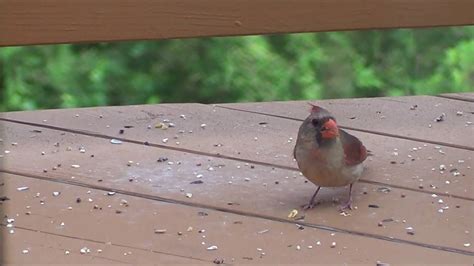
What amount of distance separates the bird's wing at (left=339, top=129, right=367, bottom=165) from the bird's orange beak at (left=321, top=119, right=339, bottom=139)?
0.04 meters

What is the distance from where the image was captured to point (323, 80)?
5.68 metres

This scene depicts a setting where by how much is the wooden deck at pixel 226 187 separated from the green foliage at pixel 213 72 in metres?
2.19

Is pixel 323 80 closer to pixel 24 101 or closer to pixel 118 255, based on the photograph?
pixel 24 101

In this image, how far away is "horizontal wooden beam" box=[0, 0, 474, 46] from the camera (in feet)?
7.00

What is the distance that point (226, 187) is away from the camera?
2500 mm

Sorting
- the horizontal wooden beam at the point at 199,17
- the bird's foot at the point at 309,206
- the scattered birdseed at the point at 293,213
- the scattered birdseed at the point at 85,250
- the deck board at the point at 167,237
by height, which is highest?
the horizontal wooden beam at the point at 199,17

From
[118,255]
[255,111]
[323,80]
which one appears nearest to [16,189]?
[118,255]

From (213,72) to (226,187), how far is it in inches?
115

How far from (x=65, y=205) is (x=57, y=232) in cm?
17

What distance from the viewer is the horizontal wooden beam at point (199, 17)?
213cm

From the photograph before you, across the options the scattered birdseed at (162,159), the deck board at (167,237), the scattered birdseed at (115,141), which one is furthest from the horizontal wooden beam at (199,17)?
the scattered birdseed at (115,141)

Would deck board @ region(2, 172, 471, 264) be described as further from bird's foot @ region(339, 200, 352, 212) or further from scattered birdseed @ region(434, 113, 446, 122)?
scattered birdseed @ region(434, 113, 446, 122)

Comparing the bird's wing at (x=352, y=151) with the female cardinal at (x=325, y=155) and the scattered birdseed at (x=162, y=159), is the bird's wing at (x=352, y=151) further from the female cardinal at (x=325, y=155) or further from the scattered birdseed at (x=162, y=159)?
the scattered birdseed at (x=162, y=159)

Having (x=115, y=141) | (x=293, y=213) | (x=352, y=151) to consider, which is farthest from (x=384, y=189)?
(x=115, y=141)
